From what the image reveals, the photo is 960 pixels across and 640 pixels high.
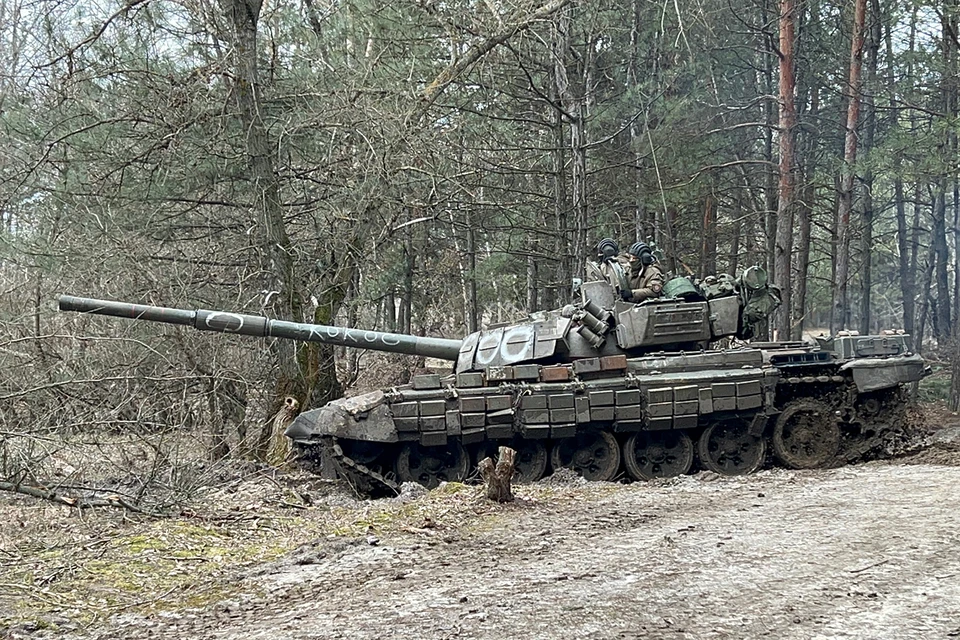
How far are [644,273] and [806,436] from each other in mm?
2724

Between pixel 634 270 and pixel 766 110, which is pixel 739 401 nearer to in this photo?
pixel 634 270

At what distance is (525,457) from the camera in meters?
11.5

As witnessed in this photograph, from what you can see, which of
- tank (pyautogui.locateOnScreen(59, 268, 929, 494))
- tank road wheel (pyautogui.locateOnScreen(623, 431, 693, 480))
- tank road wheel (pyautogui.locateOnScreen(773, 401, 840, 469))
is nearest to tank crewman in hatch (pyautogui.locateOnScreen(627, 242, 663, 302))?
tank (pyautogui.locateOnScreen(59, 268, 929, 494))

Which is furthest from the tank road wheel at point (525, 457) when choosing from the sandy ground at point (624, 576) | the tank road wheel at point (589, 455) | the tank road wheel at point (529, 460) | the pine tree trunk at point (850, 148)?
the pine tree trunk at point (850, 148)

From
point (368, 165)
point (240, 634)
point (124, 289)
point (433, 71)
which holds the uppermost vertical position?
point (433, 71)

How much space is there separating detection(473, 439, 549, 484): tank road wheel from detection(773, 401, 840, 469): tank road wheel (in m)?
2.77

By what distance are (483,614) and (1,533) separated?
4.44m

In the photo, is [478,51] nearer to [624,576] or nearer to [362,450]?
[362,450]

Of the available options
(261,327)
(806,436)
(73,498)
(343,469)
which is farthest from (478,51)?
(73,498)

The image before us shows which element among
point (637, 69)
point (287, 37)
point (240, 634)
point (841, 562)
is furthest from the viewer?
point (637, 69)

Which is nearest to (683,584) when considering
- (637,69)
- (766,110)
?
(637,69)

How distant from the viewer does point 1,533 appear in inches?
309

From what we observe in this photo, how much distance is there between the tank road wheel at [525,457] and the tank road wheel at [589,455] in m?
0.15

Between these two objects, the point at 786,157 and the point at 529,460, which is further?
the point at 786,157
